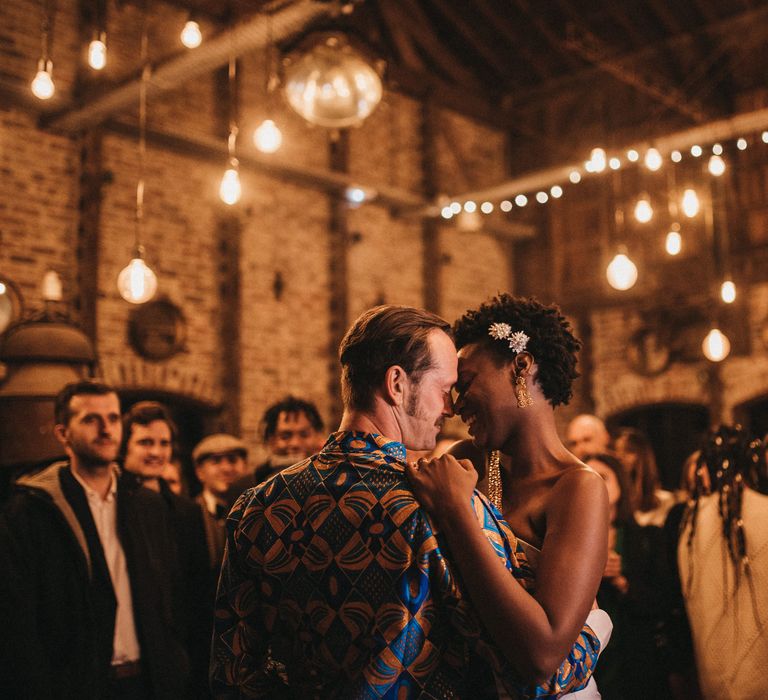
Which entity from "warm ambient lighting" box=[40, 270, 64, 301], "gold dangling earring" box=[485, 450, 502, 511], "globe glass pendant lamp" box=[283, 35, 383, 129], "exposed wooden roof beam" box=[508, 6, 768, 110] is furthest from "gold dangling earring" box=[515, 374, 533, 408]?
"exposed wooden roof beam" box=[508, 6, 768, 110]

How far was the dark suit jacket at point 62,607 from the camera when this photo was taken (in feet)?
9.76

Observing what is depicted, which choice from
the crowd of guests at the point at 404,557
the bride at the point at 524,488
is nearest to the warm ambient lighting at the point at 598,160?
the crowd of guests at the point at 404,557

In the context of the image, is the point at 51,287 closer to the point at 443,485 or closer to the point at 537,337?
the point at 537,337

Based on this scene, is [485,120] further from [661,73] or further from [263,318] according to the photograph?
[263,318]

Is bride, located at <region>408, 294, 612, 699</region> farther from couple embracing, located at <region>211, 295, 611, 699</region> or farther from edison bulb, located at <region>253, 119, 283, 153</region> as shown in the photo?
edison bulb, located at <region>253, 119, 283, 153</region>

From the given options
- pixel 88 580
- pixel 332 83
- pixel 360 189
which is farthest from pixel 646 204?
pixel 88 580

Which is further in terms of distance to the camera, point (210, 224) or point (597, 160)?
point (210, 224)

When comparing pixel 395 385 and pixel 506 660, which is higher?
pixel 395 385

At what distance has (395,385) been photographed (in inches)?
63.8

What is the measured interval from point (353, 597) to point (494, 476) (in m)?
0.66

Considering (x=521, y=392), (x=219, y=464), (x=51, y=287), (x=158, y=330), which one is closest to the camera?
(x=521, y=392)

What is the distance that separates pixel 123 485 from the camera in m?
3.54

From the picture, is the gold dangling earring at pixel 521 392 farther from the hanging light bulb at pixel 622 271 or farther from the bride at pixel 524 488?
the hanging light bulb at pixel 622 271

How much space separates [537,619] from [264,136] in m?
4.00
